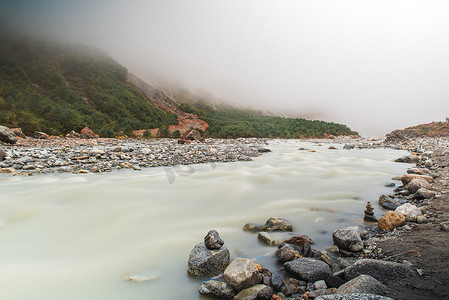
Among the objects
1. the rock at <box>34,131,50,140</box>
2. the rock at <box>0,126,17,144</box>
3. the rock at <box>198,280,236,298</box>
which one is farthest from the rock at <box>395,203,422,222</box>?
the rock at <box>34,131,50,140</box>

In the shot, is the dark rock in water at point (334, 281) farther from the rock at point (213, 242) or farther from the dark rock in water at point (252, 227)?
the dark rock in water at point (252, 227)

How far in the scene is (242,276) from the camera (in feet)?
6.34

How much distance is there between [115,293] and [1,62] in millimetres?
43669

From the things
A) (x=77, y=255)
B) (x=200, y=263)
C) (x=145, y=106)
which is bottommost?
(x=77, y=255)

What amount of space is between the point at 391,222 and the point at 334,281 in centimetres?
154

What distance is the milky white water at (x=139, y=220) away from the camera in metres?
2.11

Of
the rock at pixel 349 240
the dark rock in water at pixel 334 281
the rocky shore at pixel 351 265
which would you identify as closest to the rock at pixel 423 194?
the rocky shore at pixel 351 265

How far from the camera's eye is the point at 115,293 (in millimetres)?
1979

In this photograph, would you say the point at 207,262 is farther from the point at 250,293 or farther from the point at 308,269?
the point at 308,269

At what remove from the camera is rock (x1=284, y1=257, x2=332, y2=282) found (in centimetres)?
205

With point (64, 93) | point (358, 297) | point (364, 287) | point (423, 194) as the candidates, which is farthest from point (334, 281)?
point (64, 93)

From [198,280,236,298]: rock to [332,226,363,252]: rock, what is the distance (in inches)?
52.7

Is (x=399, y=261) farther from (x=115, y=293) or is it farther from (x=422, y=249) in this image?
(x=115, y=293)

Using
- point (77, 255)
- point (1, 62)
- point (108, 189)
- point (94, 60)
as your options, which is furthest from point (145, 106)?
point (77, 255)
